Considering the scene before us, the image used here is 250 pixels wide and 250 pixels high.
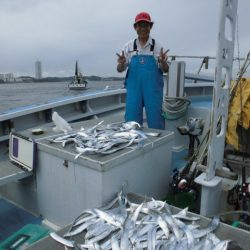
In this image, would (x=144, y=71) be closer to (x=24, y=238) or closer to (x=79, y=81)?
(x=24, y=238)

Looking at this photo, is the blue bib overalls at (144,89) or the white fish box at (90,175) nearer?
the white fish box at (90,175)

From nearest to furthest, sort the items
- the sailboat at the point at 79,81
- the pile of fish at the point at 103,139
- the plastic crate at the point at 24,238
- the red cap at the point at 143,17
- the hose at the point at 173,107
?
the plastic crate at the point at 24,238
the pile of fish at the point at 103,139
the red cap at the point at 143,17
the hose at the point at 173,107
the sailboat at the point at 79,81

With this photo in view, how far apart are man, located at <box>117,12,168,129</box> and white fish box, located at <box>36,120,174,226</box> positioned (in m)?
1.10

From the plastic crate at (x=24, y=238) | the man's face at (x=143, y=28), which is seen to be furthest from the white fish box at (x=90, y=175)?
the man's face at (x=143, y=28)

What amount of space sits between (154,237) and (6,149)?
3.63 meters

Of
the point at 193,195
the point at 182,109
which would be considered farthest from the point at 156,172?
the point at 182,109

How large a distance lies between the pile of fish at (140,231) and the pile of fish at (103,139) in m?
0.59

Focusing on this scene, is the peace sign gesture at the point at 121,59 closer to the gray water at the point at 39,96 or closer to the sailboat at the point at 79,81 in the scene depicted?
the gray water at the point at 39,96

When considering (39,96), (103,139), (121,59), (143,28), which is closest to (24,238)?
(103,139)

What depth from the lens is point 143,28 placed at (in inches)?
168

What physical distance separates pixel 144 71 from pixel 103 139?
1696 millimetres

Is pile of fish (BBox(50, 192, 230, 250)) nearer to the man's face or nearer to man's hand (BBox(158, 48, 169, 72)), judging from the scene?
man's hand (BBox(158, 48, 169, 72))

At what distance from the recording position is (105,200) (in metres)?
2.54

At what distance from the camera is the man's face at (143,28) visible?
425cm
